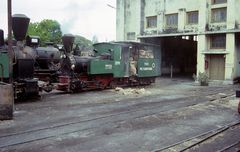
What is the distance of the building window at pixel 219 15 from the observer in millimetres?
25656

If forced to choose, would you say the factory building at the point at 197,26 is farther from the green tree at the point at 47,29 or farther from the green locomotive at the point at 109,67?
the green tree at the point at 47,29

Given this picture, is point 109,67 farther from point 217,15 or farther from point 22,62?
point 217,15

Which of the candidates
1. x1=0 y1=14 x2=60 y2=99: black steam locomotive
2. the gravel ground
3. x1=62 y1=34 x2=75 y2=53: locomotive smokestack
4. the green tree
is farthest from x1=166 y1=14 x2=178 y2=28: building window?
the green tree

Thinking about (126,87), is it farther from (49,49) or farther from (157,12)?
(157,12)

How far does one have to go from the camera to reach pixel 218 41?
2642cm

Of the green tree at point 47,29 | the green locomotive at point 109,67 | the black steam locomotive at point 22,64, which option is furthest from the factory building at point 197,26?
the green tree at point 47,29

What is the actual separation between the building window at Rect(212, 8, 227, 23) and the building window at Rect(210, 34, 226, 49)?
1.35 metres

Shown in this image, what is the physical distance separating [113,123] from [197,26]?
1923 cm

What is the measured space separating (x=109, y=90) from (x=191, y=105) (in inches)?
266

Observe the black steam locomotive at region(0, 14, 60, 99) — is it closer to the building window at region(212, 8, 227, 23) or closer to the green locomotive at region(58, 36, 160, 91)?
the green locomotive at region(58, 36, 160, 91)

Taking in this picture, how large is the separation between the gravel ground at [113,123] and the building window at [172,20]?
14.1m

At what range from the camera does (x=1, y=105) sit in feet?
33.7

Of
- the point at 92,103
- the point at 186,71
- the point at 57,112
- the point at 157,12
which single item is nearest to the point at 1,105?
the point at 57,112

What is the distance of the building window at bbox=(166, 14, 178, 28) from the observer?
1126 inches
